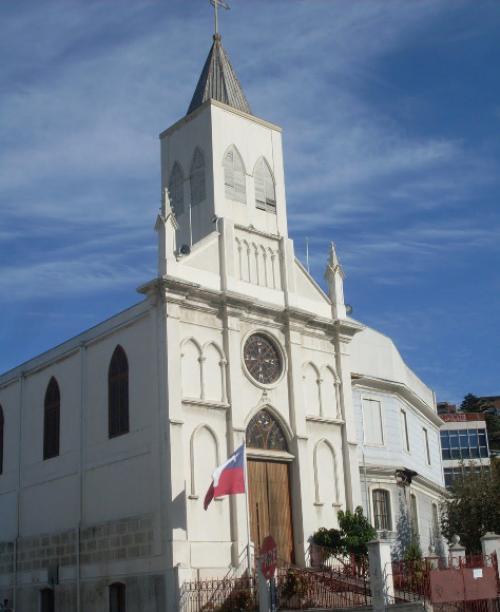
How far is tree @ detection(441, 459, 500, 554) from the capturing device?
3869 centimetres

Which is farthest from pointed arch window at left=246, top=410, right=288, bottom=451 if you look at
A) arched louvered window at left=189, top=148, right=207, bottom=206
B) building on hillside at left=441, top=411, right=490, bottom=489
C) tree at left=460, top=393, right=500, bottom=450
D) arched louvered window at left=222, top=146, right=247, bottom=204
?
tree at left=460, top=393, right=500, bottom=450

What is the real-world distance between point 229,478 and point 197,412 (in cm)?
306

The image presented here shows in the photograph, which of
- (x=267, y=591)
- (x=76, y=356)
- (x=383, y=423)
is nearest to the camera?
(x=267, y=591)

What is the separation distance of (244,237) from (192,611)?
1376 cm

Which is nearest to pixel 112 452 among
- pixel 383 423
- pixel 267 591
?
pixel 267 591

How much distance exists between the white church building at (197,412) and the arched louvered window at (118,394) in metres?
0.06

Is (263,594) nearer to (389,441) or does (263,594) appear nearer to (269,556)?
(269,556)

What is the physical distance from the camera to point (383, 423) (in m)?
39.6

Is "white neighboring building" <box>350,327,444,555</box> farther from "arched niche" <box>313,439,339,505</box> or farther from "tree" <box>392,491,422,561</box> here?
"arched niche" <box>313,439,339,505</box>

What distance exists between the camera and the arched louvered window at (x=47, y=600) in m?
32.0

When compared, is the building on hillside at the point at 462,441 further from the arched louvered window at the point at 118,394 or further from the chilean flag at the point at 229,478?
the chilean flag at the point at 229,478

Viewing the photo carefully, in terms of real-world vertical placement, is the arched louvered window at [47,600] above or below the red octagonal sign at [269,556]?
below

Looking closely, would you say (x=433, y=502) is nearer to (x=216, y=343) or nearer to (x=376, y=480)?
(x=376, y=480)

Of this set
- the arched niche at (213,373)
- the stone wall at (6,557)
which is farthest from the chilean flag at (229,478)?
the stone wall at (6,557)
